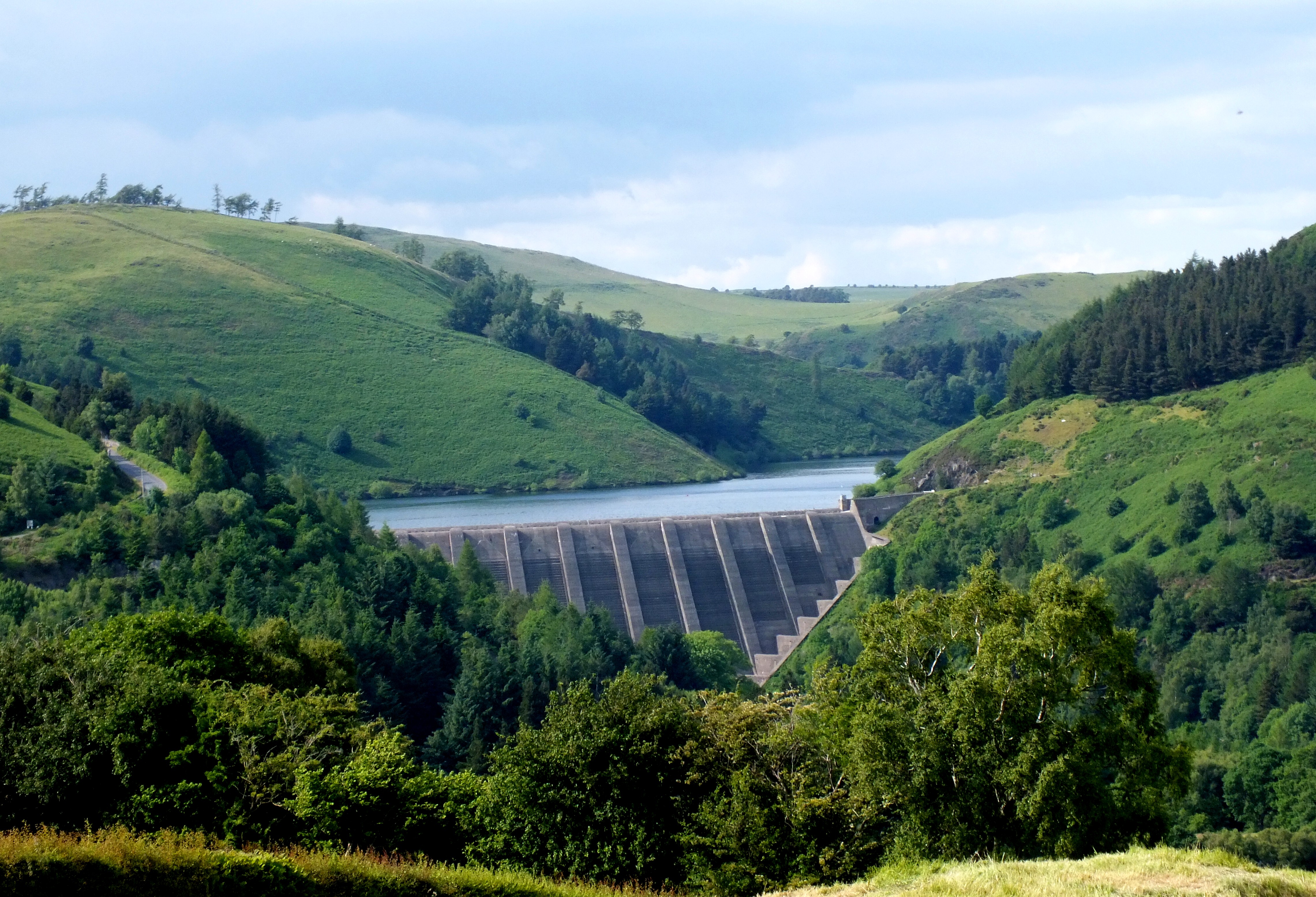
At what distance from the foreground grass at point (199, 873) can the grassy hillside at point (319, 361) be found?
113855 millimetres

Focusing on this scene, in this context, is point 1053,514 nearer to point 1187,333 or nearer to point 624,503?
point 1187,333

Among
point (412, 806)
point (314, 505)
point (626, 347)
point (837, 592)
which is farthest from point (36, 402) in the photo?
point (626, 347)

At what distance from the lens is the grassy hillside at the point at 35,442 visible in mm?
73250

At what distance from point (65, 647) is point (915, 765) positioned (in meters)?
19.3

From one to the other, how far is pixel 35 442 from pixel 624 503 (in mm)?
64620

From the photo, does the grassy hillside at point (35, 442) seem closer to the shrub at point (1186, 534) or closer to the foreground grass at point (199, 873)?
the foreground grass at point (199, 873)

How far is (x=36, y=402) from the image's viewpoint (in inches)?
3378

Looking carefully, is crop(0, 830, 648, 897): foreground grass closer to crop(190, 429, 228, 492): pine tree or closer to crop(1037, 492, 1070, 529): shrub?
crop(190, 429, 228, 492): pine tree

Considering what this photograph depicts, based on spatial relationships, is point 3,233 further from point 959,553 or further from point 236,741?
point 236,741

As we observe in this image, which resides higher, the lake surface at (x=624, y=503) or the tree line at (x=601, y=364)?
the tree line at (x=601, y=364)

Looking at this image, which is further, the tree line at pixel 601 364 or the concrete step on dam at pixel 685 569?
the tree line at pixel 601 364

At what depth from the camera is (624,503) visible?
436ft

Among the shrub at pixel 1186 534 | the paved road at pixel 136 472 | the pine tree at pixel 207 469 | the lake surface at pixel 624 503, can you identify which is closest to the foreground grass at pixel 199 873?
the pine tree at pixel 207 469

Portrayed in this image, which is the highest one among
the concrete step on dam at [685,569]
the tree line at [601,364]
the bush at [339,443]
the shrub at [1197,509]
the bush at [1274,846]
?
the tree line at [601,364]
